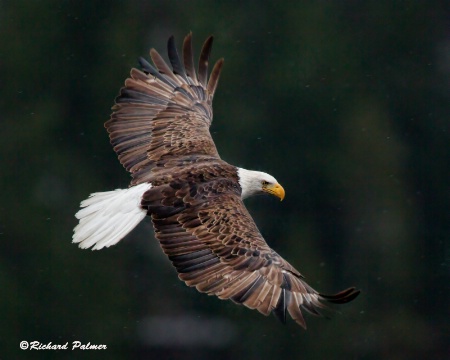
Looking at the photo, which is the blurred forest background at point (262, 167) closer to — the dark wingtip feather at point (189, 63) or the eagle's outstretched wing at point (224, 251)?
the dark wingtip feather at point (189, 63)

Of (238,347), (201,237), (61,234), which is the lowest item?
(238,347)

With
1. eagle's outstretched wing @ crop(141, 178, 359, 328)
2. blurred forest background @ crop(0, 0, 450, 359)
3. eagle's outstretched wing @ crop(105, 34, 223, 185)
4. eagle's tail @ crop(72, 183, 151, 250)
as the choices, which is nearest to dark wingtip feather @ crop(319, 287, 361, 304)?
eagle's outstretched wing @ crop(141, 178, 359, 328)

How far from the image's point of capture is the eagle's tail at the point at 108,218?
11906mm

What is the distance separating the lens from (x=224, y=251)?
11.6 meters

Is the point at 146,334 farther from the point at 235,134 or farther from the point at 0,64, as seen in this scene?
the point at 0,64

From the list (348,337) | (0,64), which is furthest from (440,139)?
(0,64)

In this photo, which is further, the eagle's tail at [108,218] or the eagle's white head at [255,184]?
the eagle's white head at [255,184]

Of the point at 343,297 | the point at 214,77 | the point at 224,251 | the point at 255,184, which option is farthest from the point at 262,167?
the point at 343,297

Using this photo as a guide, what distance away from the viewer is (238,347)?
2823 centimetres

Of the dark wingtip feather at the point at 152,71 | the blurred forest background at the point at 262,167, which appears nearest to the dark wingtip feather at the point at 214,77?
the dark wingtip feather at the point at 152,71

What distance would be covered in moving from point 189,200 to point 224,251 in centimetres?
68

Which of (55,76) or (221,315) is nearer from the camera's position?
(221,315)

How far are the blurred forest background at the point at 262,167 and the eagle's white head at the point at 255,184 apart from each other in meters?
13.0

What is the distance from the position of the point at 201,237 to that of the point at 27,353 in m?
15.6
